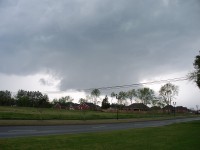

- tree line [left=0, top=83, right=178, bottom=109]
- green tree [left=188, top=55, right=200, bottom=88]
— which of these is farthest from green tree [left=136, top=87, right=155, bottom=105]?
green tree [left=188, top=55, right=200, bottom=88]

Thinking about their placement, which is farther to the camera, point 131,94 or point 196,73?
point 131,94

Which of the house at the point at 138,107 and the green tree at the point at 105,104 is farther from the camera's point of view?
the house at the point at 138,107

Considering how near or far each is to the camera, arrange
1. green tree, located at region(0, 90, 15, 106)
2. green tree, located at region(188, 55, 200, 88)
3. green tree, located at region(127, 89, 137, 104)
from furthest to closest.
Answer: green tree, located at region(127, 89, 137, 104), green tree, located at region(0, 90, 15, 106), green tree, located at region(188, 55, 200, 88)

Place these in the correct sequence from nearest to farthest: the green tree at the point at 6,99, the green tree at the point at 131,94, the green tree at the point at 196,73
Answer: the green tree at the point at 196,73
the green tree at the point at 6,99
the green tree at the point at 131,94

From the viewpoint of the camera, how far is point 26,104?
13075cm

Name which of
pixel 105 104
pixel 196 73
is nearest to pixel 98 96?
pixel 105 104

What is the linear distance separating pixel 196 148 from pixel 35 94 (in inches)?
6268

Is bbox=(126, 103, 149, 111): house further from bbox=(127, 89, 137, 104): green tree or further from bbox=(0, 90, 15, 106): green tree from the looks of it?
bbox=(0, 90, 15, 106): green tree

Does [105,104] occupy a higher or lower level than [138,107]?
higher

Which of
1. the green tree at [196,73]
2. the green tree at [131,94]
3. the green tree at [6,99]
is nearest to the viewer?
the green tree at [196,73]

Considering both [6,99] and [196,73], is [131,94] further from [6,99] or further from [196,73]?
[196,73]

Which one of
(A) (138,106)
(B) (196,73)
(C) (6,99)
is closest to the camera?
(B) (196,73)

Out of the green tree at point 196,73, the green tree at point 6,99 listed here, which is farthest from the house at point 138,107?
the green tree at point 196,73

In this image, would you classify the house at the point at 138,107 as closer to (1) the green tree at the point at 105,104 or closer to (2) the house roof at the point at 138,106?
(2) the house roof at the point at 138,106
